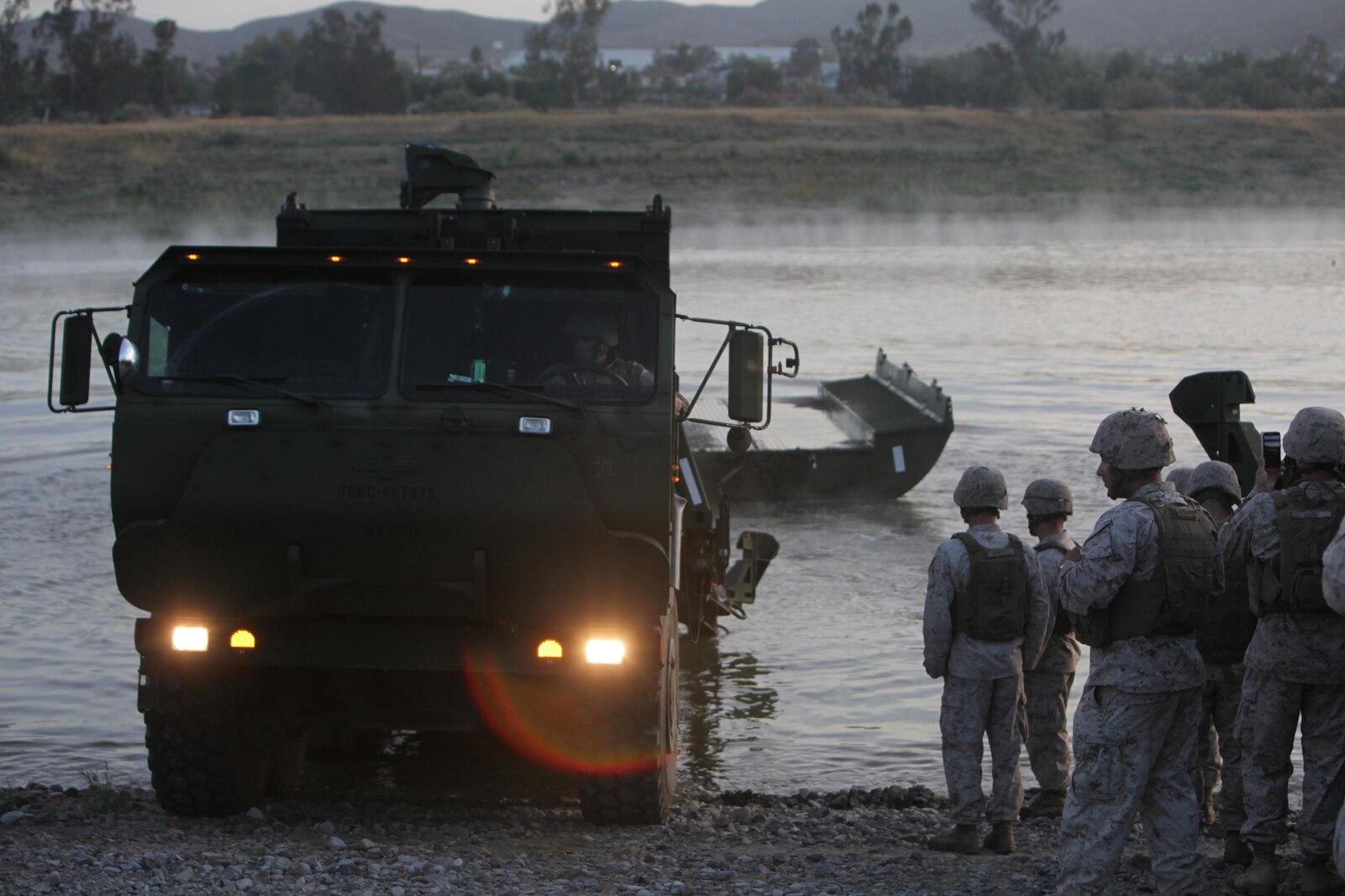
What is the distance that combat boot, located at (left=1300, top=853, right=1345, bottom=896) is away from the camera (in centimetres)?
541

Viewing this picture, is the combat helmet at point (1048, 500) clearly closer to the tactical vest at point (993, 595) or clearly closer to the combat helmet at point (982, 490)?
the combat helmet at point (982, 490)

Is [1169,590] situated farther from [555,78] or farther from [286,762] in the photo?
[555,78]

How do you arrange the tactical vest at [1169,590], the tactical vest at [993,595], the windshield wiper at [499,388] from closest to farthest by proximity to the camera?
the tactical vest at [1169,590] < the tactical vest at [993,595] < the windshield wiper at [499,388]

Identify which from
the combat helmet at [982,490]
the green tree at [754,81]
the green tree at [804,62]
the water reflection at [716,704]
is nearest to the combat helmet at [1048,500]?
the combat helmet at [982,490]

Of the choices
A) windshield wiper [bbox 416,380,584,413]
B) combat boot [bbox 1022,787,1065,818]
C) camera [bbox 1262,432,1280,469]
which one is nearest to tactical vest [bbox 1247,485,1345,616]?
camera [bbox 1262,432,1280,469]

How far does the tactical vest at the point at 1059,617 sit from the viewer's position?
22.0 feet

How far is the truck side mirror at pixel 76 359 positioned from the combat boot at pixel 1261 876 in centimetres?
461

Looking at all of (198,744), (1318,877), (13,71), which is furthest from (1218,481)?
(13,71)

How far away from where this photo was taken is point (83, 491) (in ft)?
52.6

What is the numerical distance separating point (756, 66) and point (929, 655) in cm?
10881

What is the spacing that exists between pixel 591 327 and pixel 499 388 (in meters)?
0.49

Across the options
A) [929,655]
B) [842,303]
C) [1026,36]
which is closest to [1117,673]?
[929,655]

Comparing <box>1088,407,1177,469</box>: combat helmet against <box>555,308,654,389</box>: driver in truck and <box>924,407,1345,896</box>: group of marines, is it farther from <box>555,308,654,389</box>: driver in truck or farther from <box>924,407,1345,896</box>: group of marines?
<box>555,308,654,389</box>: driver in truck

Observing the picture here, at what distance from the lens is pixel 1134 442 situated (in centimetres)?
523
